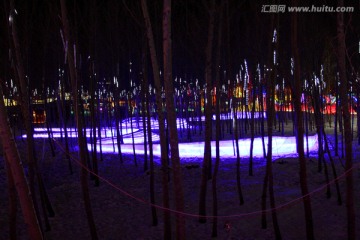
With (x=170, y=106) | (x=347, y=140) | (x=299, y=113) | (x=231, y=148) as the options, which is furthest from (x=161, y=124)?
(x=231, y=148)

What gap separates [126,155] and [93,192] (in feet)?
15.9

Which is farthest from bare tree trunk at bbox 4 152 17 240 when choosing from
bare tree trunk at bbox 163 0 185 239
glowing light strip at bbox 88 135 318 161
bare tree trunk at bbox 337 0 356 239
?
glowing light strip at bbox 88 135 318 161

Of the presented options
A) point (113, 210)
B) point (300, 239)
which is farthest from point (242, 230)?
point (113, 210)

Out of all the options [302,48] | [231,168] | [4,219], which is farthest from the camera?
[231,168]

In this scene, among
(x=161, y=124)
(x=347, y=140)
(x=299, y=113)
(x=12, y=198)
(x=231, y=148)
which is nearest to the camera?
(x=347, y=140)

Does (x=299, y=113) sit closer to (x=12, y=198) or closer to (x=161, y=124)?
(x=161, y=124)

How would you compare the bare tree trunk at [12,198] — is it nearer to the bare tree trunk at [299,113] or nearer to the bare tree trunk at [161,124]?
the bare tree trunk at [161,124]

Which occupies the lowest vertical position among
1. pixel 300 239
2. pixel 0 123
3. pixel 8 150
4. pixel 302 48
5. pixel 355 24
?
pixel 300 239

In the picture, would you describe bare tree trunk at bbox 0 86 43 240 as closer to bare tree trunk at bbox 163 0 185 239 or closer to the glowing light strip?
bare tree trunk at bbox 163 0 185 239

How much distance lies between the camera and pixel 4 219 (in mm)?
9320

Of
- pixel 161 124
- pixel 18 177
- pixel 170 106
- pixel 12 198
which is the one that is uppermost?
pixel 170 106

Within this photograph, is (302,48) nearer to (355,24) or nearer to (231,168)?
(355,24)

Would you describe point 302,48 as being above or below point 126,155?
above

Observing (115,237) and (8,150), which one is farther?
(115,237)
